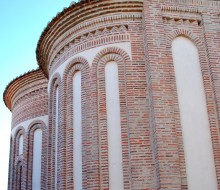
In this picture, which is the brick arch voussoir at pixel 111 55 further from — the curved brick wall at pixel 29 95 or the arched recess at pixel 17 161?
the arched recess at pixel 17 161

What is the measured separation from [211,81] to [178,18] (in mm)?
2087

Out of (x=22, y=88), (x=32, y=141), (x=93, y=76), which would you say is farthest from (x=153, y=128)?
(x=22, y=88)

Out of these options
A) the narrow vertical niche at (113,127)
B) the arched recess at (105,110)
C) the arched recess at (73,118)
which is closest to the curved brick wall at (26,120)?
the arched recess at (73,118)

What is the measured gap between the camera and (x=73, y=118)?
10.7 metres

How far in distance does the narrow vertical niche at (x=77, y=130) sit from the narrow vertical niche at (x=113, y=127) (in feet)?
3.17

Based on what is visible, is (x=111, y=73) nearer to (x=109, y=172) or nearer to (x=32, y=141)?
(x=109, y=172)

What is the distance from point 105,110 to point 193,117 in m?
2.38

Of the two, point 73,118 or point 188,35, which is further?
point 73,118

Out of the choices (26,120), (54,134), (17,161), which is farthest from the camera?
(17,161)

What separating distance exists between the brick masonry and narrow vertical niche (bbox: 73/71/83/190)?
5.4 inches

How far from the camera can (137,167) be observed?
9.21 meters

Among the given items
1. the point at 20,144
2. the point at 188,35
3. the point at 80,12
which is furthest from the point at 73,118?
the point at 20,144

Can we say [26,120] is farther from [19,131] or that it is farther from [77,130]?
[77,130]

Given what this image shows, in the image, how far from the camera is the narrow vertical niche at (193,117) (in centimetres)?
911
